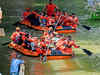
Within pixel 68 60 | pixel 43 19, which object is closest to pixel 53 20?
pixel 43 19

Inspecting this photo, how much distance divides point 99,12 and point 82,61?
1576 centimetres

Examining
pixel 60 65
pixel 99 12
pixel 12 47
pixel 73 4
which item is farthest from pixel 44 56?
pixel 73 4

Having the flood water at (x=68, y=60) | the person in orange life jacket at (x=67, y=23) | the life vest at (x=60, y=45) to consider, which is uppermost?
the person in orange life jacket at (x=67, y=23)

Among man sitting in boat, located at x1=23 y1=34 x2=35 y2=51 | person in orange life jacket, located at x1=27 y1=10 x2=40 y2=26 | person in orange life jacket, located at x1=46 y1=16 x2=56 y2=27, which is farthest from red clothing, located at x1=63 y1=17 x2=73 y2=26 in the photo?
man sitting in boat, located at x1=23 y1=34 x2=35 y2=51

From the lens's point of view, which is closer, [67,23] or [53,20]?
[53,20]

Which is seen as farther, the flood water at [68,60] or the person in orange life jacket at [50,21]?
the person in orange life jacket at [50,21]

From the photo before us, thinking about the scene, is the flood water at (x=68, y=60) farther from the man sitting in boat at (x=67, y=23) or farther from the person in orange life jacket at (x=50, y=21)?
the person in orange life jacket at (x=50, y=21)

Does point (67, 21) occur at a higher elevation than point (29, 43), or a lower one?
higher

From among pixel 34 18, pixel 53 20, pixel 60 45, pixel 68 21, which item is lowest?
pixel 60 45

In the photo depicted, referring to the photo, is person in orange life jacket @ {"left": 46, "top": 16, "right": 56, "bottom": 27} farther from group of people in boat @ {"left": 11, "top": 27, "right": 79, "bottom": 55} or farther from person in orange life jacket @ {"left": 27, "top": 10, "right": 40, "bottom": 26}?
group of people in boat @ {"left": 11, "top": 27, "right": 79, "bottom": 55}

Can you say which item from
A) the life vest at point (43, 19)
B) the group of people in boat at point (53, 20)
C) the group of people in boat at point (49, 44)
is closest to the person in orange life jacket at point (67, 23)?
the group of people in boat at point (53, 20)

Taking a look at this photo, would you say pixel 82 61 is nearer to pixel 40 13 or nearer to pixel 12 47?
pixel 12 47

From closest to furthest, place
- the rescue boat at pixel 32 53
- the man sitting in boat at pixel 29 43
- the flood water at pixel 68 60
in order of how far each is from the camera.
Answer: the flood water at pixel 68 60
the rescue boat at pixel 32 53
the man sitting in boat at pixel 29 43

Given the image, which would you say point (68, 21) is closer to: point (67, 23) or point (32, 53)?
point (67, 23)
